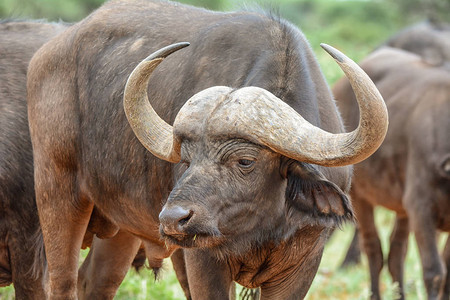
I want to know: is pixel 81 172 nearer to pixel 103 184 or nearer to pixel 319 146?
pixel 103 184

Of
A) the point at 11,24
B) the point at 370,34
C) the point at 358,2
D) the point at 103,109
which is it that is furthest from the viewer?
the point at 358,2

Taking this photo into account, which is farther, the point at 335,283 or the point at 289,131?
the point at 335,283

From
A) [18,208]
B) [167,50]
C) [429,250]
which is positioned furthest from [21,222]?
[429,250]

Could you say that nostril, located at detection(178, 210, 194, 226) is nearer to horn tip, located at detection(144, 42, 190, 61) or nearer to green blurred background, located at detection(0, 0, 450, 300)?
horn tip, located at detection(144, 42, 190, 61)

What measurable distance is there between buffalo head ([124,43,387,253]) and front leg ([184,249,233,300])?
10.9 inches

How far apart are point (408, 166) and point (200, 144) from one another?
5.27m

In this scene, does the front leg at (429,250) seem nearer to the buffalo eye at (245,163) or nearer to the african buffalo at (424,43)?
the african buffalo at (424,43)

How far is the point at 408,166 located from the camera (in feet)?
30.6

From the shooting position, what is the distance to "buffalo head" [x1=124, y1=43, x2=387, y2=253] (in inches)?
170

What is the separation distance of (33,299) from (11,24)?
247cm

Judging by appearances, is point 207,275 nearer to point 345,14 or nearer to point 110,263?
point 110,263

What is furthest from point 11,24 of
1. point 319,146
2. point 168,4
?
point 319,146

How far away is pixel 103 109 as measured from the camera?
559 cm

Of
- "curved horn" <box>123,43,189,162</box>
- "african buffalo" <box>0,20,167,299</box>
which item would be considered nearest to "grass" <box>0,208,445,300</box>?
"african buffalo" <box>0,20,167,299</box>
